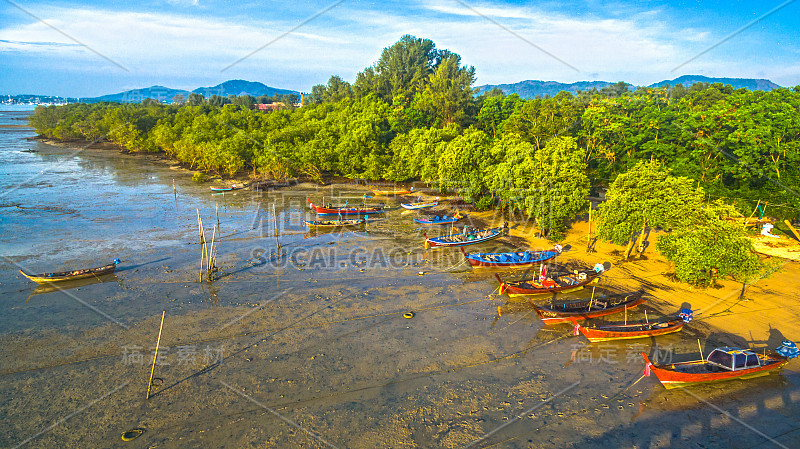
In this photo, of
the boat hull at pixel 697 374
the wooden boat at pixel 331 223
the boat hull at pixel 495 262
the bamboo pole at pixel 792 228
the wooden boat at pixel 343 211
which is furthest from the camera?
the wooden boat at pixel 343 211

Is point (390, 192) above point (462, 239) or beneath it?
above

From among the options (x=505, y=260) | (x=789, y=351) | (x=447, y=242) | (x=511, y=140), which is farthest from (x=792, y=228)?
(x=447, y=242)

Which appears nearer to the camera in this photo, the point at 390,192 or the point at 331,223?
the point at 331,223

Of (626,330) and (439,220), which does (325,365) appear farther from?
(439,220)

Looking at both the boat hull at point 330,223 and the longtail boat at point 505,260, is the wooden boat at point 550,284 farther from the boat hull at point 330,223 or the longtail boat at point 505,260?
the boat hull at point 330,223

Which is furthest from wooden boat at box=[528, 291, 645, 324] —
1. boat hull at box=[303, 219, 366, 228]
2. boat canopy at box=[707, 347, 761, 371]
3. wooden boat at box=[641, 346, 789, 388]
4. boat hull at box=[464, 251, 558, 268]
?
boat hull at box=[303, 219, 366, 228]

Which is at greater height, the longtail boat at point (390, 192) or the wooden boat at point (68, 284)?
the longtail boat at point (390, 192)

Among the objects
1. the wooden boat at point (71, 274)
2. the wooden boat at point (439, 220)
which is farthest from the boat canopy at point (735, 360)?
the wooden boat at point (71, 274)

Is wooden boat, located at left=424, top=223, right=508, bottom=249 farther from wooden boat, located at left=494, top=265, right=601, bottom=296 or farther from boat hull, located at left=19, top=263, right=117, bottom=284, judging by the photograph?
boat hull, located at left=19, top=263, right=117, bottom=284
